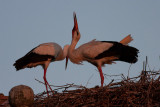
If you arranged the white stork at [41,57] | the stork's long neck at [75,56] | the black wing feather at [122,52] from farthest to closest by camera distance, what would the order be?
the white stork at [41,57]
the stork's long neck at [75,56]
the black wing feather at [122,52]

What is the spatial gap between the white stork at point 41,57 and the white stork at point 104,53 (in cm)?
86

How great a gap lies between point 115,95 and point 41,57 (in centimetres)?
500

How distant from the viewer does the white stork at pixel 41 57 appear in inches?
360

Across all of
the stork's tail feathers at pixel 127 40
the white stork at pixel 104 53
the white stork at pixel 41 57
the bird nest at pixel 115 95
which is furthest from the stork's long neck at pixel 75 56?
the bird nest at pixel 115 95

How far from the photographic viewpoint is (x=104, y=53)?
8281 millimetres

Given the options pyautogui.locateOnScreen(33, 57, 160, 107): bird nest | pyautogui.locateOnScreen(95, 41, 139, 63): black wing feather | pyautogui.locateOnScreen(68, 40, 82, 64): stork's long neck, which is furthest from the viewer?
pyautogui.locateOnScreen(68, 40, 82, 64): stork's long neck

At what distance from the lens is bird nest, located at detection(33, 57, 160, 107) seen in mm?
4297

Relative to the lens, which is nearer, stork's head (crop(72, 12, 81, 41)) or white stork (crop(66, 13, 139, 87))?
white stork (crop(66, 13, 139, 87))

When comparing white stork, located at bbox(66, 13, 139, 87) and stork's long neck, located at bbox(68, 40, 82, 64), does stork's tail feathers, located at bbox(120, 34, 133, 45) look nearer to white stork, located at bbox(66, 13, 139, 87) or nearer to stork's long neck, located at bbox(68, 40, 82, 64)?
white stork, located at bbox(66, 13, 139, 87)

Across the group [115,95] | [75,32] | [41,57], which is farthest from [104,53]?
[115,95]

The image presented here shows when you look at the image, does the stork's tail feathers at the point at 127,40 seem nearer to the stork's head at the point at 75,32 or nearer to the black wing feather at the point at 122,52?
the black wing feather at the point at 122,52

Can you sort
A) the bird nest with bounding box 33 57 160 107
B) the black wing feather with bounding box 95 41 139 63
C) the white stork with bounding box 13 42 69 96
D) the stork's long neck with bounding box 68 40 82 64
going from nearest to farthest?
1. the bird nest with bounding box 33 57 160 107
2. the black wing feather with bounding box 95 41 139 63
3. the stork's long neck with bounding box 68 40 82 64
4. the white stork with bounding box 13 42 69 96

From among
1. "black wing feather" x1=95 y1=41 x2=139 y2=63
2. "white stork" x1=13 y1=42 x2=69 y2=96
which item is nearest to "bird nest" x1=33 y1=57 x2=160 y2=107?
"black wing feather" x1=95 y1=41 x2=139 y2=63

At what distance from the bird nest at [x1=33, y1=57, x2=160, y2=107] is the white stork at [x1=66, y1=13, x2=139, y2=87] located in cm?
283
